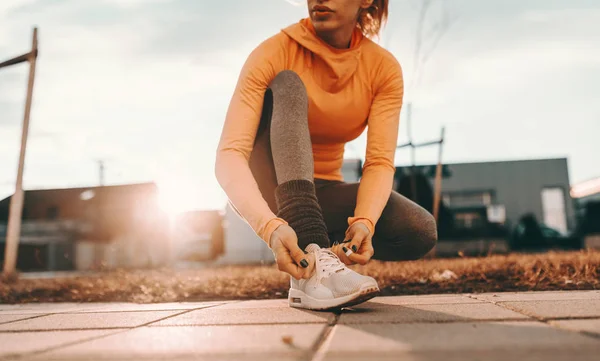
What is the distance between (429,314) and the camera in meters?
1.52

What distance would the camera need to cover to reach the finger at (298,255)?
5.54ft

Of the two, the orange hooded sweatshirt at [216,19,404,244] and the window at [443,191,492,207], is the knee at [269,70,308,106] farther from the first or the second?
the window at [443,191,492,207]

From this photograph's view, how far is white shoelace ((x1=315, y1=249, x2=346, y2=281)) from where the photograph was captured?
1707 mm

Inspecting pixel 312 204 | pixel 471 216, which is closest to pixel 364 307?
pixel 312 204

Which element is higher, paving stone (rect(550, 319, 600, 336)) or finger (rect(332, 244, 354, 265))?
finger (rect(332, 244, 354, 265))

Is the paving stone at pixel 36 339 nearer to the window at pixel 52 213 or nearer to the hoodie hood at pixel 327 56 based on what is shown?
the hoodie hood at pixel 327 56

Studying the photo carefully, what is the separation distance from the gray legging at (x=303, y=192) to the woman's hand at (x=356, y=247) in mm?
77

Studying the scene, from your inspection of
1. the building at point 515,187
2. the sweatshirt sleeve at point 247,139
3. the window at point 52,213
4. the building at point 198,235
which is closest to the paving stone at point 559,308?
the sweatshirt sleeve at point 247,139

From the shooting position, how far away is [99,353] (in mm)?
1063

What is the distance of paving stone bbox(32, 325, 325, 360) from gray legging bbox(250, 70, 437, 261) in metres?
0.57

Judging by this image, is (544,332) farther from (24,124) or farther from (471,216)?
(471,216)

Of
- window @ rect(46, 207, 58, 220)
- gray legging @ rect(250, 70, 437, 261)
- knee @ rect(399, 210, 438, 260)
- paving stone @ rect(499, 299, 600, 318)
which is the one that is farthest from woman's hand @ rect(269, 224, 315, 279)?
window @ rect(46, 207, 58, 220)

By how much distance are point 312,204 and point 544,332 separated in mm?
904

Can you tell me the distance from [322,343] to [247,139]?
3.63 feet
